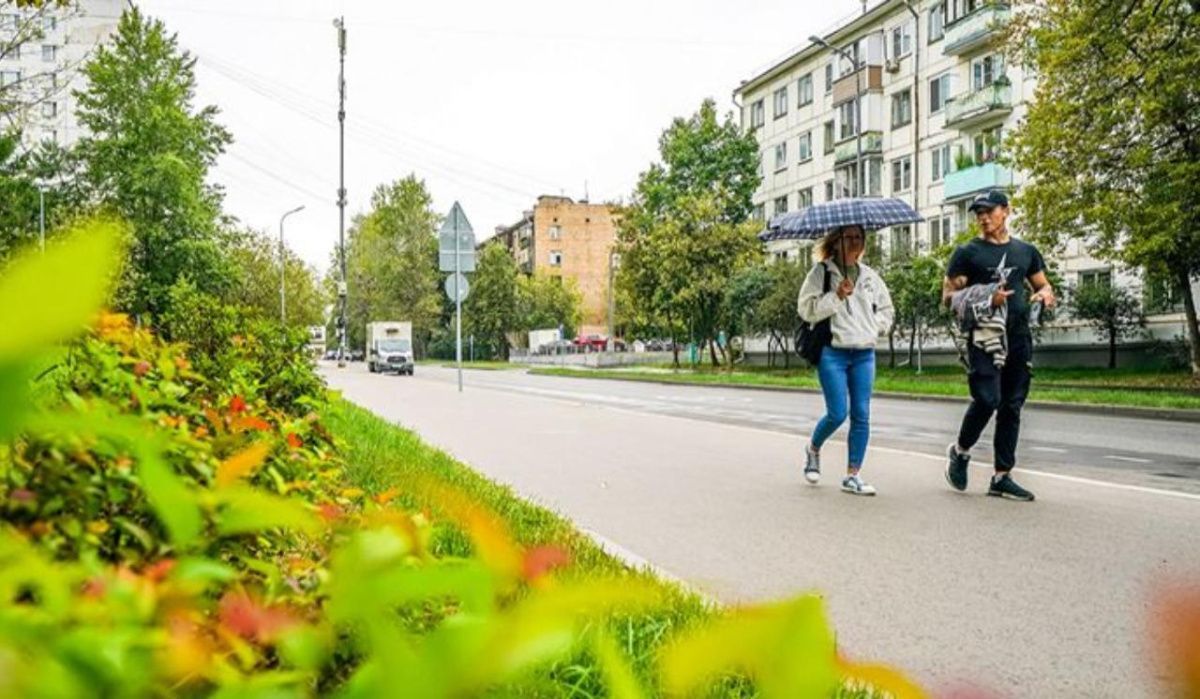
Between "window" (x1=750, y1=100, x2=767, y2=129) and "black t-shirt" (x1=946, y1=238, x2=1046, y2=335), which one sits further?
"window" (x1=750, y1=100, x2=767, y2=129)

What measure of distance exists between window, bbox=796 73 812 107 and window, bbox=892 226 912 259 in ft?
44.9

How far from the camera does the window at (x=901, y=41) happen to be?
46438mm

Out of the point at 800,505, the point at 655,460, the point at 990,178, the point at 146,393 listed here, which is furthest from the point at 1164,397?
the point at 990,178

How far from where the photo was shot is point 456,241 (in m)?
22.1

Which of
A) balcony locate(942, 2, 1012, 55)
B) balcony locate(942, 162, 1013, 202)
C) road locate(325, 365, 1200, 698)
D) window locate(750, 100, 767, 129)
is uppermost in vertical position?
window locate(750, 100, 767, 129)

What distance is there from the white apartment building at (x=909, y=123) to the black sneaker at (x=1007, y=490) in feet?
85.6

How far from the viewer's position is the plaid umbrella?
8.04m

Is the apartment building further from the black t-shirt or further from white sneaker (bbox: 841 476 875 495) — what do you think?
the black t-shirt

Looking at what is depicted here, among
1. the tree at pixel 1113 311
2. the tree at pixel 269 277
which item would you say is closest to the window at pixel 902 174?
the tree at pixel 1113 311

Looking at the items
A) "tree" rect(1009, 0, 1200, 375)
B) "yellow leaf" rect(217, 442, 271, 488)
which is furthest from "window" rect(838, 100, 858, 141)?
"yellow leaf" rect(217, 442, 271, 488)

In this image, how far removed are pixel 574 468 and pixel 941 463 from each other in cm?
326

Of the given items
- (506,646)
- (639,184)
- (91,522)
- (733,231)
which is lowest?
(91,522)

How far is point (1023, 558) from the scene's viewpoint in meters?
5.16

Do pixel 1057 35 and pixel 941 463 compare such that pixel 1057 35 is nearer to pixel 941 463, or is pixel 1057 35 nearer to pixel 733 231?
pixel 941 463
